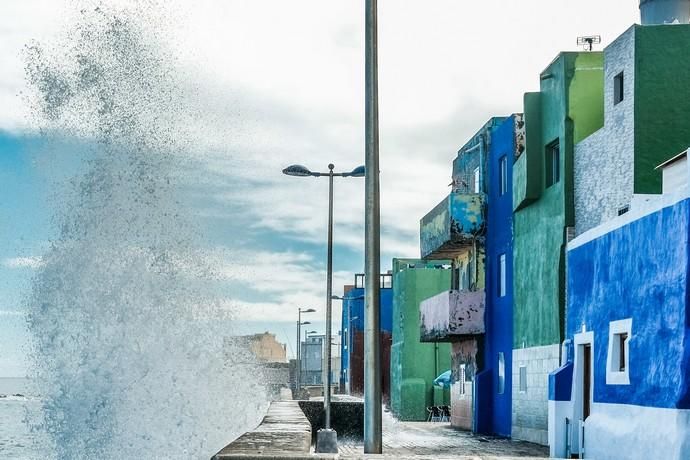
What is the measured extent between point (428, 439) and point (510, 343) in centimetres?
399

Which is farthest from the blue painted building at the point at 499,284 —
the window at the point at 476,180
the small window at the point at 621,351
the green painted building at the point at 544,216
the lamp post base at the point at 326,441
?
the small window at the point at 621,351

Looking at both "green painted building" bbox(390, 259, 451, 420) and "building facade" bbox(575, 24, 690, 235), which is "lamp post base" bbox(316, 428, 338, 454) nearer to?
"building facade" bbox(575, 24, 690, 235)

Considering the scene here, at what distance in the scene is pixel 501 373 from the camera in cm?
3653

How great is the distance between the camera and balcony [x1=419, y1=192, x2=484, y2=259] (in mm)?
38281

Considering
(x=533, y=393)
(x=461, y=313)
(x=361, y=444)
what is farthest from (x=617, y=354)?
(x=461, y=313)

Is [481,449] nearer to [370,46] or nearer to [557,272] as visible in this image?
[557,272]

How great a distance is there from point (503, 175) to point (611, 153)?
35.3ft

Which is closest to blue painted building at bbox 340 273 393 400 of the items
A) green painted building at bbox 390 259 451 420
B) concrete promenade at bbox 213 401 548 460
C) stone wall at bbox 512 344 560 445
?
green painted building at bbox 390 259 451 420

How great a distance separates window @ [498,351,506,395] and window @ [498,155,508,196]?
16.6ft

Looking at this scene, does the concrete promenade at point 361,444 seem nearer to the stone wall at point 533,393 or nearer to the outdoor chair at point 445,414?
the stone wall at point 533,393

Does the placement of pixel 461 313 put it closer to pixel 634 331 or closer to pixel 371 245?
pixel 634 331

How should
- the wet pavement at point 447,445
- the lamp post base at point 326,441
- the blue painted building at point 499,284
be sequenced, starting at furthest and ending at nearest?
the blue painted building at point 499,284 → the wet pavement at point 447,445 → the lamp post base at point 326,441

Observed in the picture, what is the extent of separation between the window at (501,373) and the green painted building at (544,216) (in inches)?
76.3

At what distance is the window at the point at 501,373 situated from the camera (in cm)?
3606
